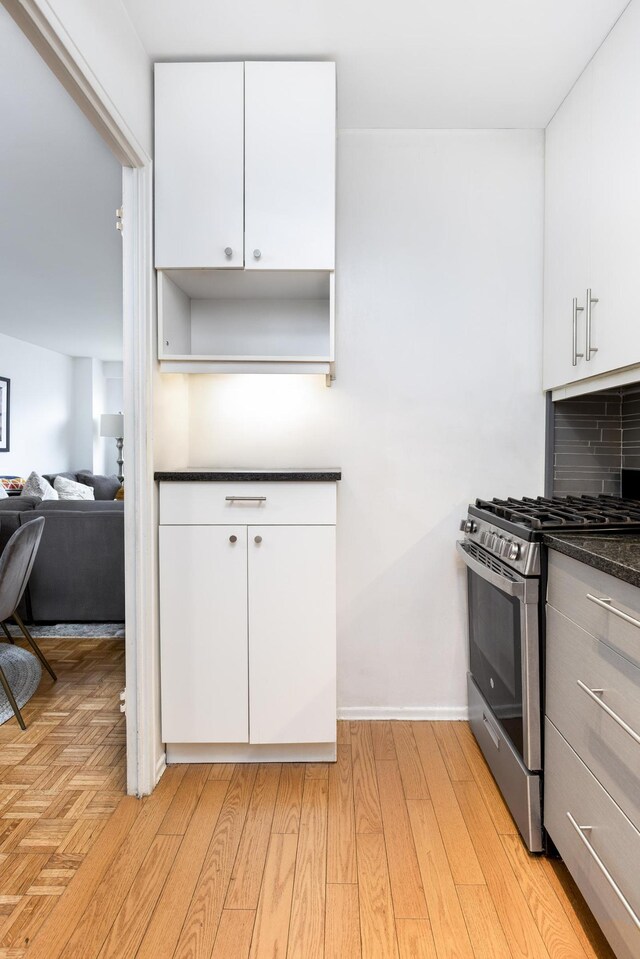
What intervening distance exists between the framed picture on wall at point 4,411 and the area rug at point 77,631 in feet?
14.1

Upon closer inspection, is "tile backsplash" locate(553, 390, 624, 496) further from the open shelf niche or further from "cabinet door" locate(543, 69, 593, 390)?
the open shelf niche

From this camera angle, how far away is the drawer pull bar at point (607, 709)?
1.10 meters

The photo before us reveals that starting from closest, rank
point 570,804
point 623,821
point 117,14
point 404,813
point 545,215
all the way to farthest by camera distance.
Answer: point 623,821 → point 570,804 → point 117,14 → point 404,813 → point 545,215

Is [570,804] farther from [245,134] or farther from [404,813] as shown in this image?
[245,134]

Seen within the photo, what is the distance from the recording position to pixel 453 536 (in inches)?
94.2

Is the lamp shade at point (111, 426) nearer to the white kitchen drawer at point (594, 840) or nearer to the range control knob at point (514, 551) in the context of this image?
the range control knob at point (514, 551)

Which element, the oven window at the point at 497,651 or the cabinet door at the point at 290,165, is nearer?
the oven window at the point at 497,651

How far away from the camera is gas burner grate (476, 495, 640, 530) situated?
159 cm

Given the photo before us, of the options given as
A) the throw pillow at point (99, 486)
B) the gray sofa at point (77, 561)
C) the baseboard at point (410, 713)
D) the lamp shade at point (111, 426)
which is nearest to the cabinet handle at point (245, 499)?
the baseboard at point (410, 713)

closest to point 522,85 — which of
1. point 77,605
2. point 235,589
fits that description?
point 235,589

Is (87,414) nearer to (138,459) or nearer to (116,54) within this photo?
(138,459)

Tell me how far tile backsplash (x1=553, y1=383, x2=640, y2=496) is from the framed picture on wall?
6.94m

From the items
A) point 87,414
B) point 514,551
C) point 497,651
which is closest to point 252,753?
point 497,651

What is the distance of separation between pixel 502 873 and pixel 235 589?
1101 millimetres
